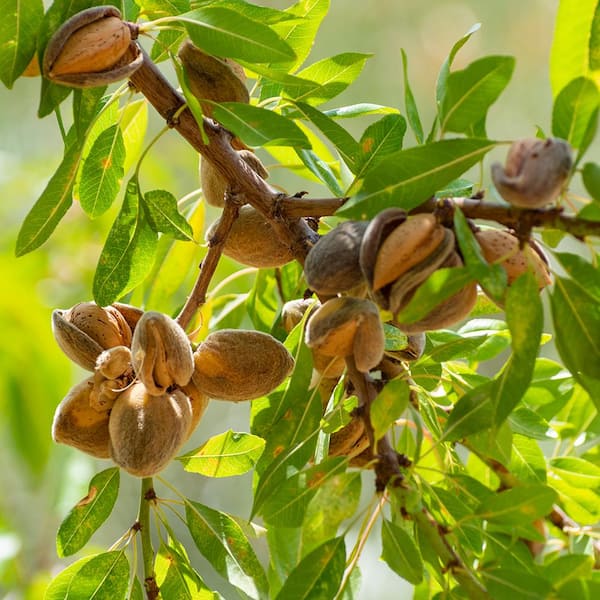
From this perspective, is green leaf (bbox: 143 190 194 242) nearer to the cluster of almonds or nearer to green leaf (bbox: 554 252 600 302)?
the cluster of almonds

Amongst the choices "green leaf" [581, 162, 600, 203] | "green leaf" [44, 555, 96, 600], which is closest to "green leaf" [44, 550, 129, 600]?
"green leaf" [44, 555, 96, 600]

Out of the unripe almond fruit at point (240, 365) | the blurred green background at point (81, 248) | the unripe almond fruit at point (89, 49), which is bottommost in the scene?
the blurred green background at point (81, 248)

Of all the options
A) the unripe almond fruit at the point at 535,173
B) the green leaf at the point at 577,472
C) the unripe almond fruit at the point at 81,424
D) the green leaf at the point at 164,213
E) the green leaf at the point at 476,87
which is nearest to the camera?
the unripe almond fruit at the point at 535,173

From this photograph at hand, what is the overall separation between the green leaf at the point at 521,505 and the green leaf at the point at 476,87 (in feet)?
0.93

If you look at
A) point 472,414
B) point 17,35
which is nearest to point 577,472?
point 472,414

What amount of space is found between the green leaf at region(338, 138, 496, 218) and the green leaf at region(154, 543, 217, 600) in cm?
40

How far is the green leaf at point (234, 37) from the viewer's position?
74cm

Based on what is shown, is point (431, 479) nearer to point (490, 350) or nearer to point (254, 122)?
point (490, 350)

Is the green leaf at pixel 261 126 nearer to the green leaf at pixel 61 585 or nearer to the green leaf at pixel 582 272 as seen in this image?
the green leaf at pixel 582 272

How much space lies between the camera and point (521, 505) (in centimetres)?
68

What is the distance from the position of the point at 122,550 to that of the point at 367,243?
1.34ft

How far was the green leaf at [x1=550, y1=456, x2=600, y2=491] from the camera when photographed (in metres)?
1.02

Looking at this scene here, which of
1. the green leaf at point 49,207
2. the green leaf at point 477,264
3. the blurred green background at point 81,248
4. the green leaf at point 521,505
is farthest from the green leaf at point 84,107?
the green leaf at point 521,505

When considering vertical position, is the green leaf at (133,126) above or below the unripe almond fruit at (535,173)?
below
